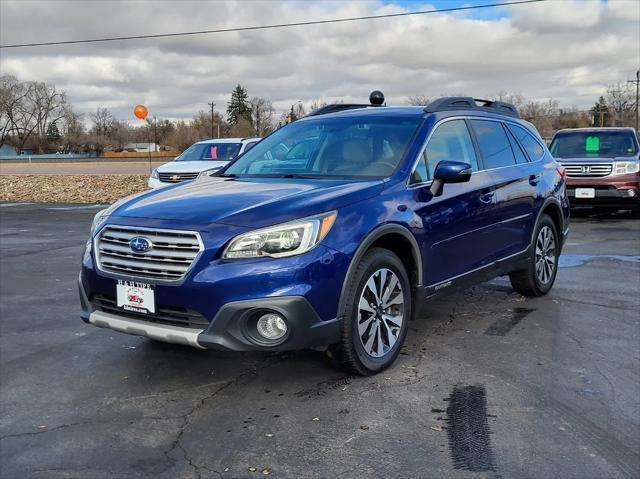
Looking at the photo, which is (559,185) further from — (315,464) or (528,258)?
(315,464)

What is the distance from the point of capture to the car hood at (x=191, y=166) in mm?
14602

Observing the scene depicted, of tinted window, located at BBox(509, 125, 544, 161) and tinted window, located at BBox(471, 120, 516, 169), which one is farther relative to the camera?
tinted window, located at BBox(509, 125, 544, 161)

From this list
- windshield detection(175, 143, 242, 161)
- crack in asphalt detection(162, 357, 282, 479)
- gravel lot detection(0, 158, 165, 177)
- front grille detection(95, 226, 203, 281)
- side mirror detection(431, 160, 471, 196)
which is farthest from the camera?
gravel lot detection(0, 158, 165, 177)

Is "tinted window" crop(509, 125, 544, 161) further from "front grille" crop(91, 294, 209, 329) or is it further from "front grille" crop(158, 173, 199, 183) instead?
"front grille" crop(158, 173, 199, 183)

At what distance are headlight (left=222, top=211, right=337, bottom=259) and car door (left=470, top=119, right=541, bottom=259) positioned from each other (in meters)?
2.31

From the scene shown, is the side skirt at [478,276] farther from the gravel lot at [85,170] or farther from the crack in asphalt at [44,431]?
the gravel lot at [85,170]

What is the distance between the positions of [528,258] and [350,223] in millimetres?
2817

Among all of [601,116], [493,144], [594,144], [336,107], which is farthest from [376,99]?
[601,116]

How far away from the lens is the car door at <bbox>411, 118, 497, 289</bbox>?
468 cm

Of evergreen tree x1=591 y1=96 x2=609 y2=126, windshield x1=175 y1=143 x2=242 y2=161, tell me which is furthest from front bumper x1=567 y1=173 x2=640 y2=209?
evergreen tree x1=591 y1=96 x2=609 y2=126

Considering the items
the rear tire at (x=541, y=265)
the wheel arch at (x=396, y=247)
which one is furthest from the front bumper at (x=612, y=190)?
the wheel arch at (x=396, y=247)

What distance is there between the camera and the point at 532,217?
6176 millimetres

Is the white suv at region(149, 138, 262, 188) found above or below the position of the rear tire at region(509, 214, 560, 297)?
above

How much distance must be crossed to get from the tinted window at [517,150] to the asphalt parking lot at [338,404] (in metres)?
1.39
